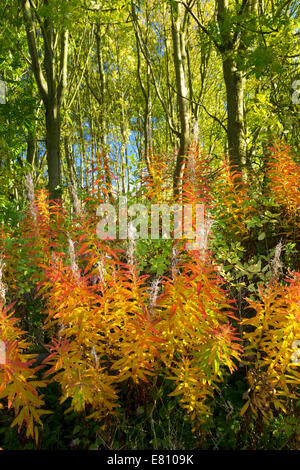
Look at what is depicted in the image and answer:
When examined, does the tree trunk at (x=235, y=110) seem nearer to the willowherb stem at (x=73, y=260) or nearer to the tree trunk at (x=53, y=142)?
the tree trunk at (x=53, y=142)

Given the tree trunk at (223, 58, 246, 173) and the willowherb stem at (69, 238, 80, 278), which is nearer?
the willowherb stem at (69, 238, 80, 278)

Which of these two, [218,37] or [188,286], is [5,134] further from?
[188,286]

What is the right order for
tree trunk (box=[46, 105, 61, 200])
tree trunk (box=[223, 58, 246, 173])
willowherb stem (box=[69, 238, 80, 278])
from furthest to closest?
tree trunk (box=[46, 105, 61, 200]), tree trunk (box=[223, 58, 246, 173]), willowherb stem (box=[69, 238, 80, 278])

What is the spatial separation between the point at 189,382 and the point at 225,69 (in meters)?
4.98

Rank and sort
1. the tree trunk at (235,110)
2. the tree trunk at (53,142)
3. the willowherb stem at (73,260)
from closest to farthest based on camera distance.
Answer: the willowherb stem at (73,260), the tree trunk at (235,110), the tree trunk at (53,142)

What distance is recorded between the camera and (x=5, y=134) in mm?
5520

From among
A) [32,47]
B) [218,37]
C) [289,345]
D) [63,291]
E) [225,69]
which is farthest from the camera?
[32,47]

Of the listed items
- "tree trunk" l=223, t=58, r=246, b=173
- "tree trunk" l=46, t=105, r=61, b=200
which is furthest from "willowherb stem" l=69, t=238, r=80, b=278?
"tree trunk" l=46, t=105, r=61, b=200

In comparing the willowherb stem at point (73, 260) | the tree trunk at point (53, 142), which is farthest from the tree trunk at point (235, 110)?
the willowherb stem at point (73, 260)

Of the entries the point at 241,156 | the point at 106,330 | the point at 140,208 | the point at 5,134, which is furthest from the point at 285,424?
the point at 5,134

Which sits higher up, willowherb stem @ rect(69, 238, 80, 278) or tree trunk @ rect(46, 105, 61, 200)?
tree trunk @ rect(46, 105, 61, 200)

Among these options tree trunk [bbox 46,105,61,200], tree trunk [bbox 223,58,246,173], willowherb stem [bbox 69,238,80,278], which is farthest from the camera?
tree trunk [bbox 46,105,61,200]

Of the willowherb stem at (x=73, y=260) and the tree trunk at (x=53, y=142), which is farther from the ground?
the tree trunk at (x=53, y=142)

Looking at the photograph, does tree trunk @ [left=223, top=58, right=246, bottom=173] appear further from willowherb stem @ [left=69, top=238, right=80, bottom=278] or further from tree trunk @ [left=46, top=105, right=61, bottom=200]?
willowherb stem @ [left=69, top=238, right=80, bottom=278]
